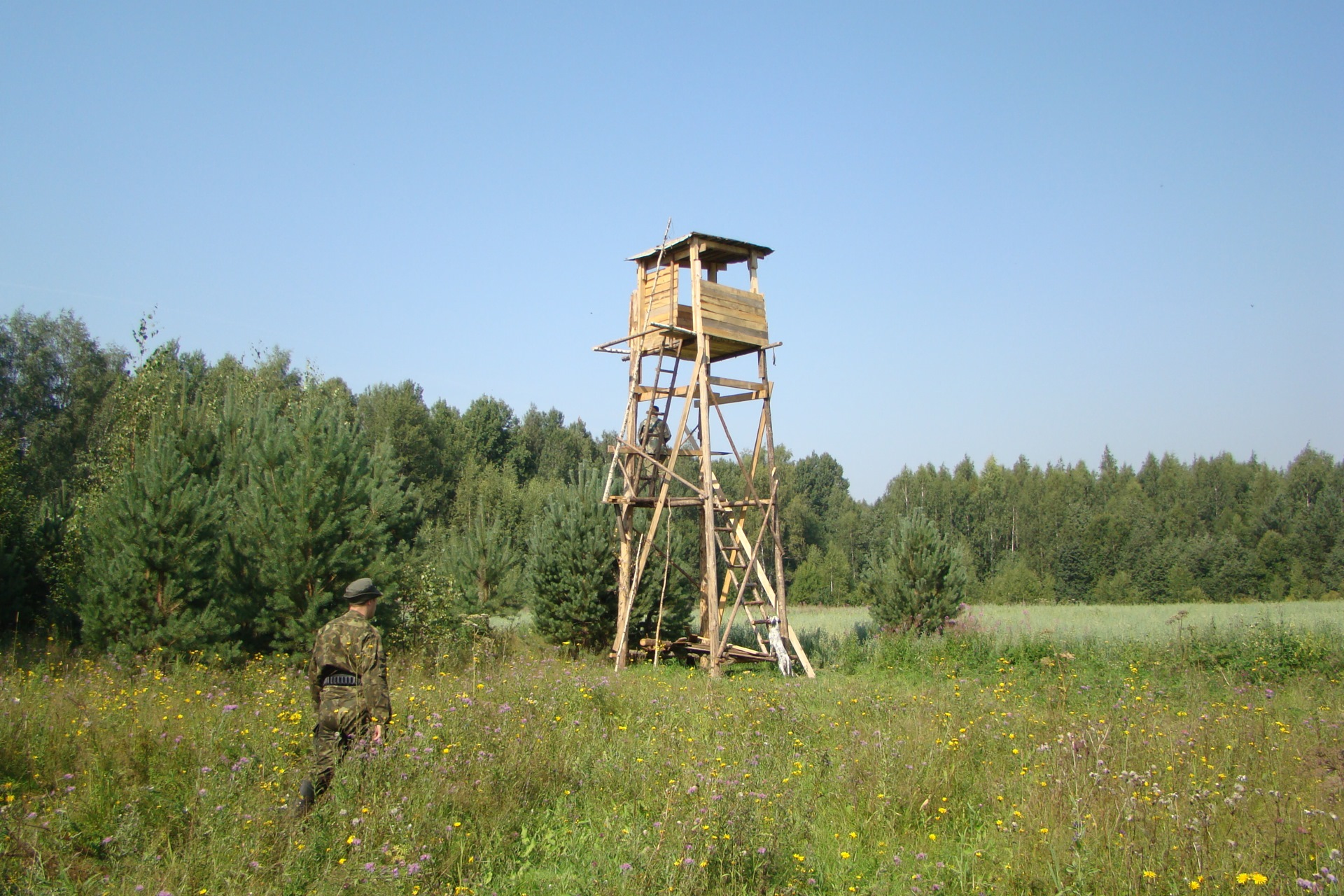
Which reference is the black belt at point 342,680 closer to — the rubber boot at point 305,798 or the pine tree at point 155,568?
the rubber boot at point 305,798

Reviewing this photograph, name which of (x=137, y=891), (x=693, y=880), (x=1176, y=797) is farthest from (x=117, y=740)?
(x=1176, y=797)

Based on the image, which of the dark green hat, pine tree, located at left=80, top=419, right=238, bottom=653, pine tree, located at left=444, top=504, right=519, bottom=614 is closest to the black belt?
the dark green hat

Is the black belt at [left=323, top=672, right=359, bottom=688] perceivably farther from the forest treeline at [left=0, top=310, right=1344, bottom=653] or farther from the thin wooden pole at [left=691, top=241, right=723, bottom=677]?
the thin wooden pole at [left=691, top=241, right=723, bottom=677]

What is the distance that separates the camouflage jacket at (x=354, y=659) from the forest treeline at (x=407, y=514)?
21.3 feet

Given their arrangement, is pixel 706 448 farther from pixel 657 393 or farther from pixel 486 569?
pixel 486 569

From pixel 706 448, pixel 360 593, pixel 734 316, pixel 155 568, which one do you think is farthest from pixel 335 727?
pixel 734 316

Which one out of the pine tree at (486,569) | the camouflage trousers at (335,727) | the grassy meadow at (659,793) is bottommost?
the grassy meadow at (659,793)

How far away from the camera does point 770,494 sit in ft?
45.4

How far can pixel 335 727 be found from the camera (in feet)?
19.8

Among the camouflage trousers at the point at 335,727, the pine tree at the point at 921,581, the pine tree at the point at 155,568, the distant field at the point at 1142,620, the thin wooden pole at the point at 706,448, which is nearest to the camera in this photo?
the camouflage trousers at the point at 335,727

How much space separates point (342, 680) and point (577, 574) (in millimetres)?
9837

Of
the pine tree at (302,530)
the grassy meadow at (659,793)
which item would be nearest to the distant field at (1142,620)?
the grassy meadow at (659,793)

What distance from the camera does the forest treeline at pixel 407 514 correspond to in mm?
12430

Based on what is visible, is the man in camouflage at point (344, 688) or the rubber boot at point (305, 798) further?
the man in camouflage at point (344, 688)
